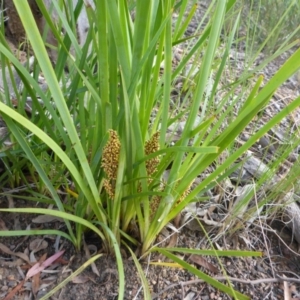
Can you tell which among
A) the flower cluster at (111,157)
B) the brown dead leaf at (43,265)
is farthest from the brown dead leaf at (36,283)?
the flower cluster at (111,157)

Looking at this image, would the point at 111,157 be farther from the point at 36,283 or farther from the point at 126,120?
the point at 36,283

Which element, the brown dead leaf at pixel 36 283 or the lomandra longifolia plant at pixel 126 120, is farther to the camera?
the brown dead leaf at pixel 36 283

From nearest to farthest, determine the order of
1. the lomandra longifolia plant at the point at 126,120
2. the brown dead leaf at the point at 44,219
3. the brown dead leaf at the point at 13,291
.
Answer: the lomandra longifolia plant at the point at 126,120 → the brown dead leaf at the point at 13,291 → the brown dead leaf at the point at 44,219

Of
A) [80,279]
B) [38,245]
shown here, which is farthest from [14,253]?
[80,279]

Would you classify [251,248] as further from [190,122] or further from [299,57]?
[299,57]

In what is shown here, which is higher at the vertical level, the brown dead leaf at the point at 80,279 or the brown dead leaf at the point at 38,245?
the brown dead leaf at the point at 80,279

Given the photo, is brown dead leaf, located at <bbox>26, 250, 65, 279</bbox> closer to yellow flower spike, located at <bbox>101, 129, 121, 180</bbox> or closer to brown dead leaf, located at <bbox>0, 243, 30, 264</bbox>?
brown dead leaf, located at <bbox>0, 243, 30, 264</bbox>

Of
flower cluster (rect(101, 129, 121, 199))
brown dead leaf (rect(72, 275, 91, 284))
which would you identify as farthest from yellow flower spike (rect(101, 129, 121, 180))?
brown dead leaf (rect(72, 275, 91, 284))

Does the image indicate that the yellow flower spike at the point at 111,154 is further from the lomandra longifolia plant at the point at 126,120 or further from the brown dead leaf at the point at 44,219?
the brown dead leaf at the point at 44,219
